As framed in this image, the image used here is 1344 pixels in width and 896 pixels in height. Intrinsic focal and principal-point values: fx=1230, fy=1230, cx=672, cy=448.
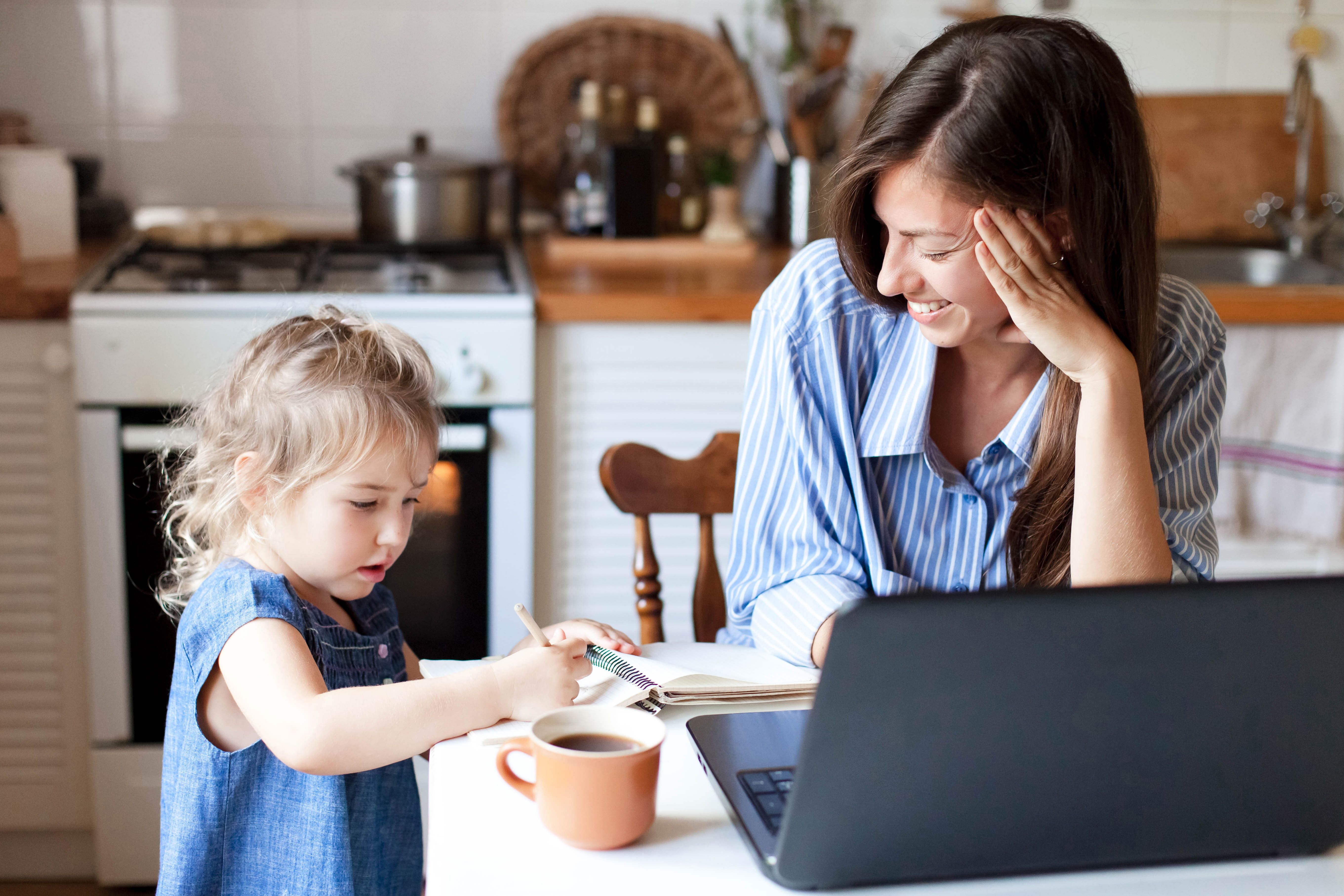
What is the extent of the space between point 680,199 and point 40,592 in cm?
135

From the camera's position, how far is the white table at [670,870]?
0.65 m

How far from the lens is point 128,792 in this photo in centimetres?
193

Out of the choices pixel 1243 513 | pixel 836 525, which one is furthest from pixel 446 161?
pixel 1243 513

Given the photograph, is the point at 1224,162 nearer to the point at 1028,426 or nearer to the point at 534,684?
the point at 1028,426

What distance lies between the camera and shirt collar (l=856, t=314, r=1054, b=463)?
1.13m

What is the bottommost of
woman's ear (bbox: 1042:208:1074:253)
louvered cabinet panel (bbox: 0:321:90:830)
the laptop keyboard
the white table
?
louvered cabinet panel (bbox: 0:321:90:830)

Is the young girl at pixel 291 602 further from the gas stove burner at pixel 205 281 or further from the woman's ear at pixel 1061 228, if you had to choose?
the gas stove burner at pixel 205 281

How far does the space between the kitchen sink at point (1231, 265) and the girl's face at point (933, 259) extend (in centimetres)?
150

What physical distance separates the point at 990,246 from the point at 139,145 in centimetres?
195

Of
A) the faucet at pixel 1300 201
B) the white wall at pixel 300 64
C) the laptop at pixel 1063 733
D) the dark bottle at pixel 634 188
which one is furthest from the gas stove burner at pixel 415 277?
the faucet at pixel 1300 201

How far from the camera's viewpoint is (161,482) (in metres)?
1.84

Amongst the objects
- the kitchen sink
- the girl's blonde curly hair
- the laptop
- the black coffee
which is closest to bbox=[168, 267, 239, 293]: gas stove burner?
the girl's blonde curly hair

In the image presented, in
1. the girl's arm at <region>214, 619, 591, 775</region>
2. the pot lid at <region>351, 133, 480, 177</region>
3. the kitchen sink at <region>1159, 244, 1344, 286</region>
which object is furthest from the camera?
the kitchen sink at <region>1159, 244, 1344, 286</region>

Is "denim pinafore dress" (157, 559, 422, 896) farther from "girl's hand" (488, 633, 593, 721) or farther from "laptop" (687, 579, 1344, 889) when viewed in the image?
"laptop" (687, 579, 1344, 889)
